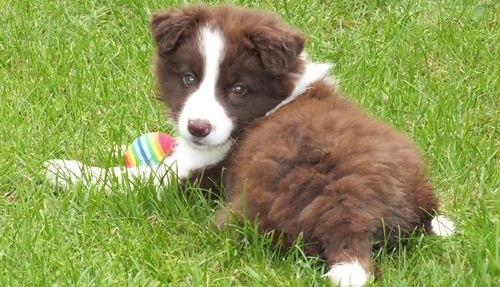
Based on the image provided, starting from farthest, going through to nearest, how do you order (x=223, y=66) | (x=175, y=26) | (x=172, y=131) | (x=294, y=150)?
1. (x=172, y=131)
2. (x=175, y=26)
3. (x=223, y=66)
4. (x=294, y=150)

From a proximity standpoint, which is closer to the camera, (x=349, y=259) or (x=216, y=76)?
(x=349, y=259)

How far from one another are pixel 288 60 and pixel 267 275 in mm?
1209

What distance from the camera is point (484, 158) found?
554 centimetres

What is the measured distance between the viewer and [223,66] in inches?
198

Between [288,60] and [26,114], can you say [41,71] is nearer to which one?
[26,114]

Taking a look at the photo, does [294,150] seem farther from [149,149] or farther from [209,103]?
[149,149]

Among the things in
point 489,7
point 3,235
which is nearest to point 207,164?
point 3,235

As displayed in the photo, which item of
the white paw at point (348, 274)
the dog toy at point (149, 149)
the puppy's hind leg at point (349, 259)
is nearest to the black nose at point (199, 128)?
the dog toy at point (149, 149)

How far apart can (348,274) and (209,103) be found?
50.1 inches

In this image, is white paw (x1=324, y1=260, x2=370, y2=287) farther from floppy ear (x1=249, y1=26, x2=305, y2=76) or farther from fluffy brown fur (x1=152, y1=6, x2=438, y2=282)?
floppy ear (x1=249, y1=26, x2=305, y2=76)

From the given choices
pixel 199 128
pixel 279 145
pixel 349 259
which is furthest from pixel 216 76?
pixel 349 259

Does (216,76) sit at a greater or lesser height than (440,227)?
greater

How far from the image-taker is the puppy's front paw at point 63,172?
532cm

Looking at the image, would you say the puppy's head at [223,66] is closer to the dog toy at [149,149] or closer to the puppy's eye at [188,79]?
the puppy's eye at [188,79]
